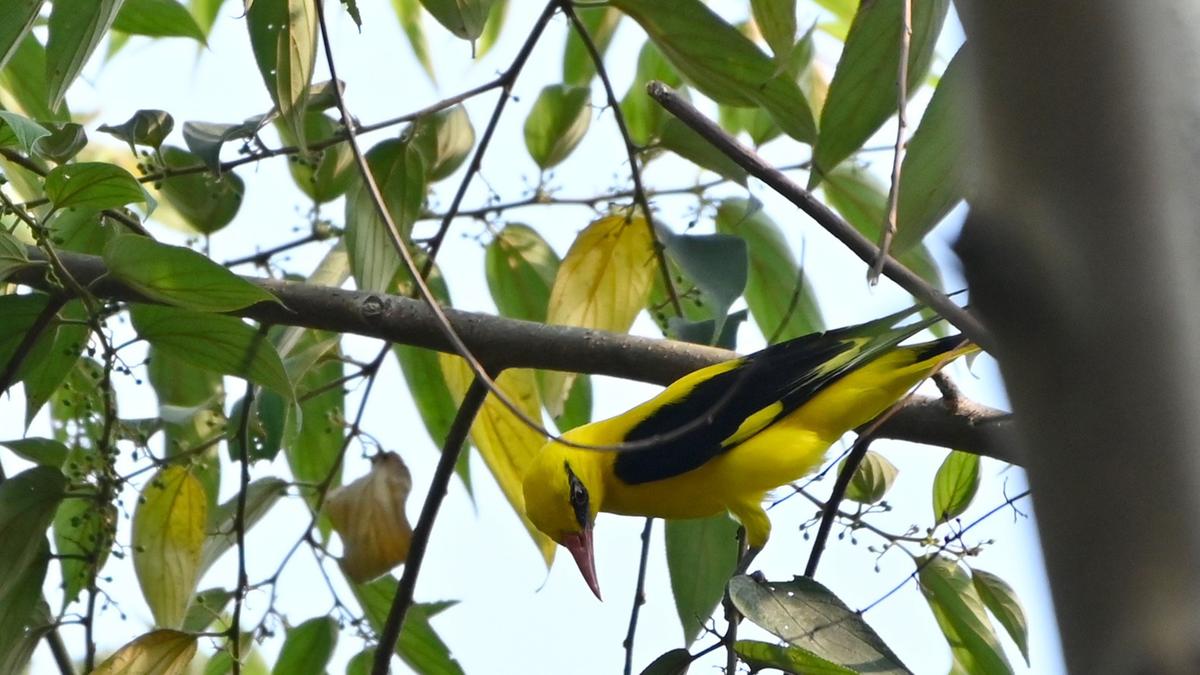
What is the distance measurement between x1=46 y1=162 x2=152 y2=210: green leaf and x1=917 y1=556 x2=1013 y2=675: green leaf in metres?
1.22

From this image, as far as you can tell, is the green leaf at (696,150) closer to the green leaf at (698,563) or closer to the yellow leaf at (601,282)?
the yellow leaf at (601,282)

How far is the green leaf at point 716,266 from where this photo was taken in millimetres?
1909

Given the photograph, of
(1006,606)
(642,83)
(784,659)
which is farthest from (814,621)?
(642,83)

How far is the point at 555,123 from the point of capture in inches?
102

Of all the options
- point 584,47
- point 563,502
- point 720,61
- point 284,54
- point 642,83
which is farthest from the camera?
point 584,47

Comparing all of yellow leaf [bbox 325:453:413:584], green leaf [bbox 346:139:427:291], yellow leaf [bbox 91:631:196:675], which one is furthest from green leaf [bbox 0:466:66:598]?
green leaf [bbox 346:139:427:291]

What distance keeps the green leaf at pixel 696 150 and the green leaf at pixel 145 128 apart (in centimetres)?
84

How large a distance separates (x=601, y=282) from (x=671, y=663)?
95 centimetres

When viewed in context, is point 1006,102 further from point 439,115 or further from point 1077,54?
point 439,115

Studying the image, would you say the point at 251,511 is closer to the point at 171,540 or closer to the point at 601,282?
the point at 171,540

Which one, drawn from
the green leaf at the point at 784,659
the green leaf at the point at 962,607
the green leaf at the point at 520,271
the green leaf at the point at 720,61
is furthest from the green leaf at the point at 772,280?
the green leaf at the point at 784,659

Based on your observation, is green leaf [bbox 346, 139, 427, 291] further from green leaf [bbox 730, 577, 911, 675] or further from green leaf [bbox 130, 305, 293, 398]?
green leaf [bbox 730, 577, 911, 675]

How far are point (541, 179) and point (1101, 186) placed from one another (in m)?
2.25

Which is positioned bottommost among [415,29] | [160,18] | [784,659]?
[784,659]
